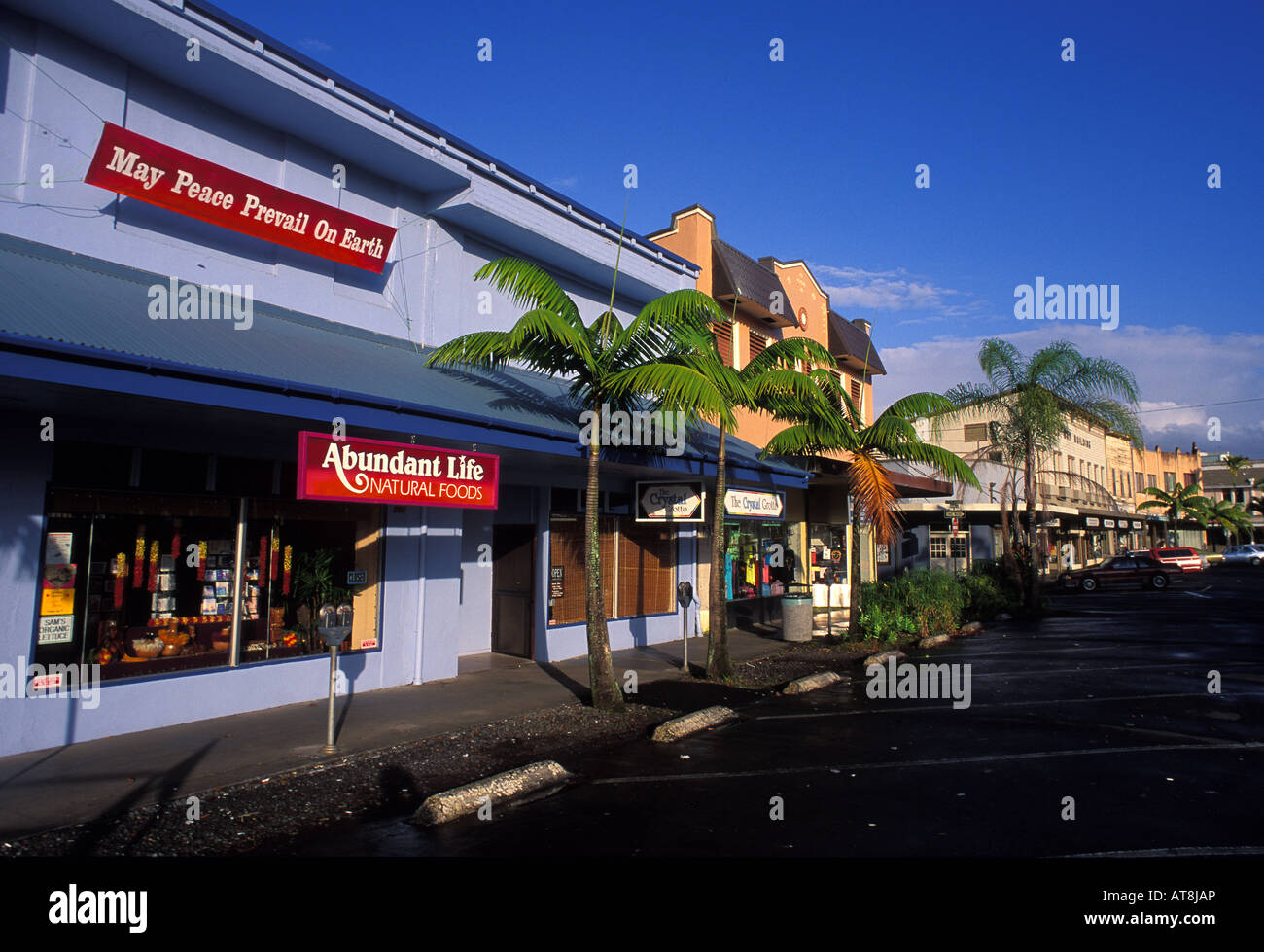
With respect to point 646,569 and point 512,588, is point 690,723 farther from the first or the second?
point 646,569

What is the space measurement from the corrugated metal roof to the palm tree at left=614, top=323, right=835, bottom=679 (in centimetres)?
193

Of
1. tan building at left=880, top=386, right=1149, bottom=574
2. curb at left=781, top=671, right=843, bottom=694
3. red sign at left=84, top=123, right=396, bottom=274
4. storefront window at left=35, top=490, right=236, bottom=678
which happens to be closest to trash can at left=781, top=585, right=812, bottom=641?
curb at left=781, top=671, right=843, bottom=694

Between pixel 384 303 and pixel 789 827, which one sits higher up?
pixel 384 303

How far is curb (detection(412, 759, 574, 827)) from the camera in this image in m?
5.96

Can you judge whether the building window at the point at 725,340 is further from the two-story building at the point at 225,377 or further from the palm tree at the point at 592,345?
the palm tree at the point at 592,345

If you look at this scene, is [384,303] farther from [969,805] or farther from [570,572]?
[969,805]

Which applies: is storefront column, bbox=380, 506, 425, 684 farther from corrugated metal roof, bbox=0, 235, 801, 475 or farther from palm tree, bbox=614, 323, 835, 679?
palm tree, bbox=614, 323, 835, 679

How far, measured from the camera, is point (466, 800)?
6137 millimetres

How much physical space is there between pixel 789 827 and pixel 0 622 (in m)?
7.26

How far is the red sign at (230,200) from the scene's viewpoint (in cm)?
840

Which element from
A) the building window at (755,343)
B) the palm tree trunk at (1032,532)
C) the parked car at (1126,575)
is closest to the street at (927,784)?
the building window at (755,343)

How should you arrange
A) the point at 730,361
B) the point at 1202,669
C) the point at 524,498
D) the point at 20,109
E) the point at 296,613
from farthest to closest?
the point at 730,361, the point at 524,498, the point at 1202,669, the point at 296,613, the point at 20,109
